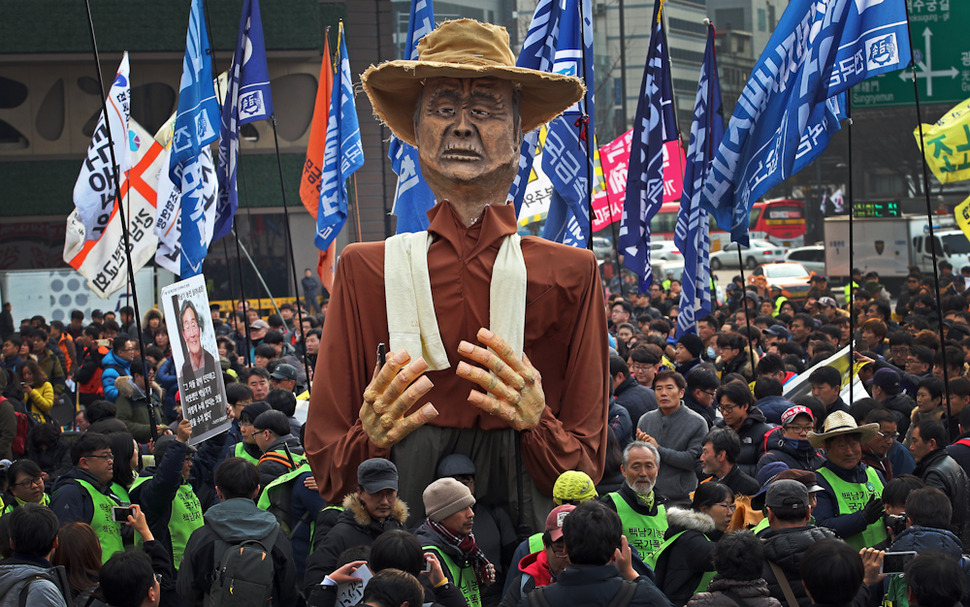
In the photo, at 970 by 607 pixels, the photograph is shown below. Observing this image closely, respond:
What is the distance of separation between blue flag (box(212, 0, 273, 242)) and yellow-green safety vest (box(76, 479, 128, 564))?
6107 millimetres

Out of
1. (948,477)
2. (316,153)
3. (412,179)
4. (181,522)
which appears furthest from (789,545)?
(316,153)

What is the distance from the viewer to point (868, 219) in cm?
3050

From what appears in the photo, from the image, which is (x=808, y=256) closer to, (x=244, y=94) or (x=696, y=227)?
(x=696, y=227)

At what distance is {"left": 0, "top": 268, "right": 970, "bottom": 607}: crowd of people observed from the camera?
4500 millimetres

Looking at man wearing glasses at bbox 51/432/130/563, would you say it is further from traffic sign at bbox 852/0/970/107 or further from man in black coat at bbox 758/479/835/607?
traffic sign at bbox 852/0/970/107

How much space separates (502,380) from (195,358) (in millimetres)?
4320

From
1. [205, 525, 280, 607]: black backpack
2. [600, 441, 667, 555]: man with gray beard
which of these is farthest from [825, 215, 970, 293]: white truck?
[205, 525, 280, 607]: black backpack

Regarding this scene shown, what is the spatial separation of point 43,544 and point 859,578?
11.7 feet

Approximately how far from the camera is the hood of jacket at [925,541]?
17.2 feet

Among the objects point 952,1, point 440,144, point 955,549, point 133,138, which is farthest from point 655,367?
point 952,1

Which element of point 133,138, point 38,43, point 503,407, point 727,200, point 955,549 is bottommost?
point 955,549

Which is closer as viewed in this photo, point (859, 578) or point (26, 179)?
point (859, 578)

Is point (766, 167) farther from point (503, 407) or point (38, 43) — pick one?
point (38, 43)

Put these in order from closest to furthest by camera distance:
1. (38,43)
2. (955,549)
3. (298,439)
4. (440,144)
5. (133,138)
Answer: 1. (440,144)
2. (955,549)
3. (298,439)
4. (133,138)
5. (38,43)
